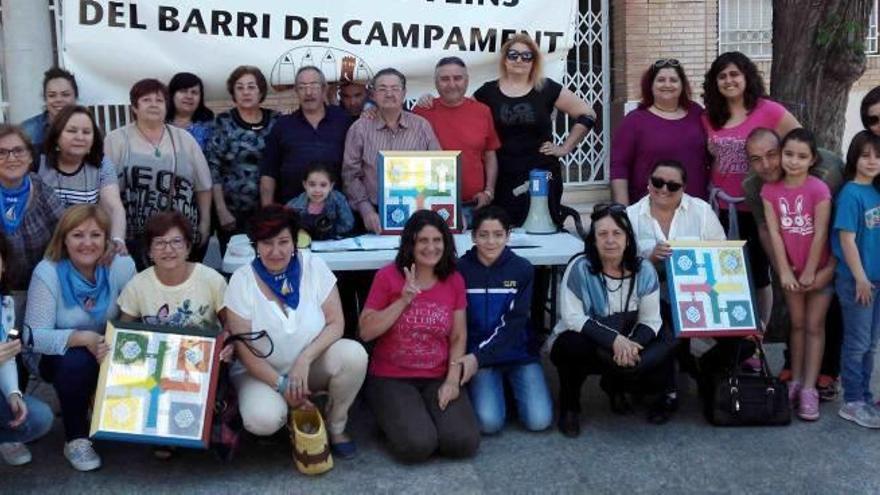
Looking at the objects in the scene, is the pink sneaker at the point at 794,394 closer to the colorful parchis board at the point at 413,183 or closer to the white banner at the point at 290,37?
the colorful parchis board at the point at 413,183

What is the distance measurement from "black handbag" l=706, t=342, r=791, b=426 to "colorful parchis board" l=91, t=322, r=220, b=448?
7.95 ft

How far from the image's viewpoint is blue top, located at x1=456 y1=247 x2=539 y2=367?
443 cm

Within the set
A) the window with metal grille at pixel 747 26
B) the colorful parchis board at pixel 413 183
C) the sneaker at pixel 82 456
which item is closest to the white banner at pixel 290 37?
the colorful parchis board at pixel 413 183

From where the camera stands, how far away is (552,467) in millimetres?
4066

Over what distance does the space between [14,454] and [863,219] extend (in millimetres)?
4103

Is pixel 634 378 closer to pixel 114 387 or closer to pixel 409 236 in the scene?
pixel 409 236

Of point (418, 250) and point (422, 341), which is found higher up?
point (418, 250)

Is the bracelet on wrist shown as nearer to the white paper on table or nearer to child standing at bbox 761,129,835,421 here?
the white paper on table

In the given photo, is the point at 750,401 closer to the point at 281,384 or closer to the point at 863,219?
the point at 863,219

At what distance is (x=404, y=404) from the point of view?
13.6 feet

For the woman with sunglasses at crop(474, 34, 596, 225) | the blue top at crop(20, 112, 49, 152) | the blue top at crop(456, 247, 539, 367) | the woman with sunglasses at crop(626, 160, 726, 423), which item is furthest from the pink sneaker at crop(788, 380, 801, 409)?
the blue top at crop(20, 112, 49, 152)

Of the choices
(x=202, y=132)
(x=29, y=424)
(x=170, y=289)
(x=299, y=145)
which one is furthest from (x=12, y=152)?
(x=299, y=145)

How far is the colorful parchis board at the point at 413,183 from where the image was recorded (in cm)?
499

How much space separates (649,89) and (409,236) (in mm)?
1843
